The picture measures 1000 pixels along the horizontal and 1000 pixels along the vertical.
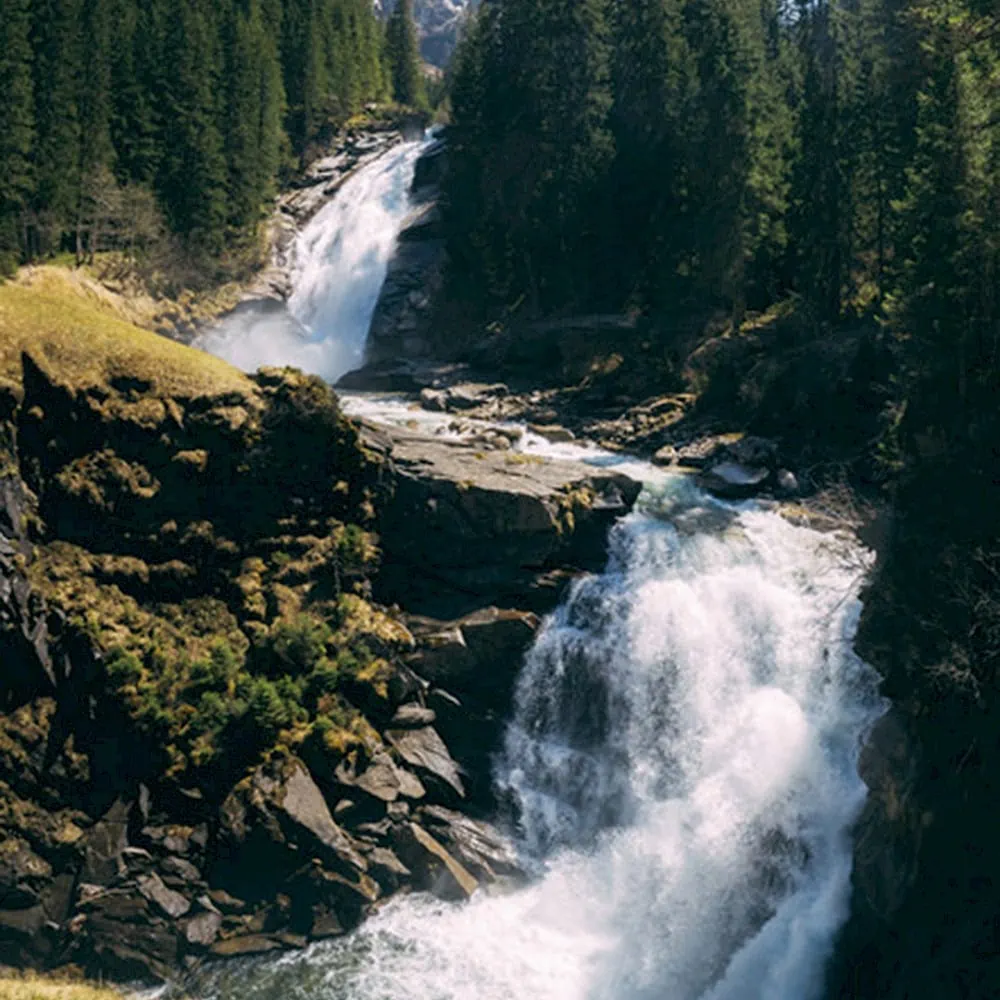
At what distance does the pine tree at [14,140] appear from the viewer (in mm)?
51125

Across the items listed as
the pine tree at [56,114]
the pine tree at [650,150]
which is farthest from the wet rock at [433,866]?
the pine tree at [56,114]

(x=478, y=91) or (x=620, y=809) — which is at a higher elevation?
(x=478, y=91)

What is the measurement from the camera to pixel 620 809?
85.9 feet

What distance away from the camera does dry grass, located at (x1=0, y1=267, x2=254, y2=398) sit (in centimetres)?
2666

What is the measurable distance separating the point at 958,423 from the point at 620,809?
13481 mm

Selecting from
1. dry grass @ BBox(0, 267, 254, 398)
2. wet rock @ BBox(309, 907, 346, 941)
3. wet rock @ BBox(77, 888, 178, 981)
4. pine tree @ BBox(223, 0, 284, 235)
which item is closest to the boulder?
wet rock @ BBox(309, 907, 346, 941)

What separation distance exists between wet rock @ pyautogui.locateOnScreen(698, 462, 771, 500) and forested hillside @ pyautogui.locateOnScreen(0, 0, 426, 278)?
35299mm

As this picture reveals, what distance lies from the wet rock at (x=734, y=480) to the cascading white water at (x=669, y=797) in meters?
4.52

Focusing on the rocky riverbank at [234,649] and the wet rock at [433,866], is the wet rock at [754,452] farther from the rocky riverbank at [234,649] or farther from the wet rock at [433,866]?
the wet rock at [433,866]

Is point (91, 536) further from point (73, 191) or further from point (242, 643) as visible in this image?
point (73, 191)

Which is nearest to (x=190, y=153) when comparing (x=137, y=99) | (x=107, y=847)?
(x=137, y=99)

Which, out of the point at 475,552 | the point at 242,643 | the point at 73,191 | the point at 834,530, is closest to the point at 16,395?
the point at 242,643

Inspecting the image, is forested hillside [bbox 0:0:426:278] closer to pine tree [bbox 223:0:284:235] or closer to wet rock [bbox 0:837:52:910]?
pine tree [bbox 223:0:284:235]

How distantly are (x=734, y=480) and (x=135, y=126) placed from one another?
160 feet
